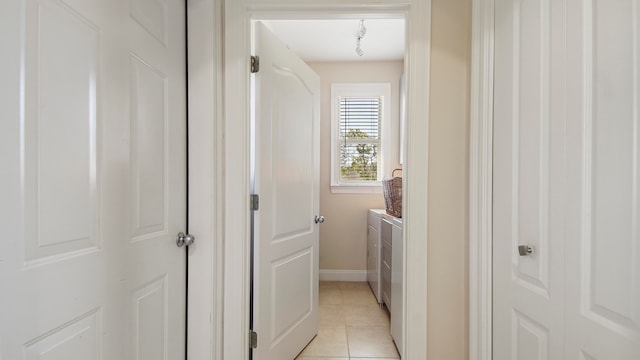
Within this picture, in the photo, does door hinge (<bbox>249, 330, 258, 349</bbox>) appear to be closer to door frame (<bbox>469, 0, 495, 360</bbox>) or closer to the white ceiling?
door frame (<bbox>469, 0, 495, 360</bbox>)

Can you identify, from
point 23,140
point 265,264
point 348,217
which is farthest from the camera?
point 348,217

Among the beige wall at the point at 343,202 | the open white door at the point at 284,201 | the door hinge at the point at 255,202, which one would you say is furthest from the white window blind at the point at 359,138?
the door hinge at the point at 255,202

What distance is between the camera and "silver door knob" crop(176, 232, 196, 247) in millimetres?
1297

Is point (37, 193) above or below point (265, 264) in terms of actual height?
above

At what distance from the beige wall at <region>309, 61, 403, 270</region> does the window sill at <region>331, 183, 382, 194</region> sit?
0.14ft

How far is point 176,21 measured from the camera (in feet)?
4.31

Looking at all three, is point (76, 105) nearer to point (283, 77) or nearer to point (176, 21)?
point (176, 21)

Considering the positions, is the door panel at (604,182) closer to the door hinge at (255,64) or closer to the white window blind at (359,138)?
the door hinge at (255,64)

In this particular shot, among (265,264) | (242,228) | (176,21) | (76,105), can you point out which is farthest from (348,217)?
(76,105)

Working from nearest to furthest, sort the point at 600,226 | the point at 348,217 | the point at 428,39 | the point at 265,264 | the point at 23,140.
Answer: the point at 23,140, the point at 600,226, the point at 428,39, the point at 265,264, the point at 348,217

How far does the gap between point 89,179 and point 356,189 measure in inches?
123

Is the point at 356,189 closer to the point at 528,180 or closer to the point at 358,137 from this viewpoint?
the point at 358,137

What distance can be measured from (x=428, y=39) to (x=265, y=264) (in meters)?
1.37

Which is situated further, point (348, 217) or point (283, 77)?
point (348, 217)
